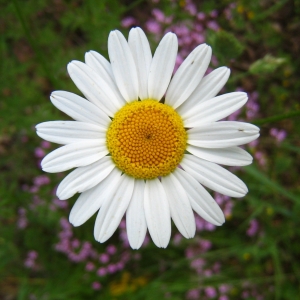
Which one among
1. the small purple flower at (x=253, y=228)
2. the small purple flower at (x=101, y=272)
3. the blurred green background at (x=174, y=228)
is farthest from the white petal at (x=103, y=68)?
the small purple flower at (x=253, y=228)

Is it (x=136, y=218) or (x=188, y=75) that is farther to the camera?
(x=136, y=218)

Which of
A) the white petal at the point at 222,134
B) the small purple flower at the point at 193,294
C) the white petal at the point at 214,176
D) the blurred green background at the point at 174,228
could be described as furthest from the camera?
the small purple flower at the point at 193,294

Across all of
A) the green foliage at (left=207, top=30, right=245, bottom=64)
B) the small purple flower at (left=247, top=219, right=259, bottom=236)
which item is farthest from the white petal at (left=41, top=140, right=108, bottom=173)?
the small purple flower at (left=247, top=219, right=259, bottom=236)

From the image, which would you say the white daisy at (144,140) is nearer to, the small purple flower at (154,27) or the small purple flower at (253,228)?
the small purple flower at (154,27)

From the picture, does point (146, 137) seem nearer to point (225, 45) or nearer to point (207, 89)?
point (207, 89)

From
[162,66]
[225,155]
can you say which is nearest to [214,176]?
[225,155]

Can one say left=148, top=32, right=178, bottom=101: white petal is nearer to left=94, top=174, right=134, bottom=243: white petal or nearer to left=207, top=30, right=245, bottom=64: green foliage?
left=94, top=174, right=134, bottom=243: white petal
